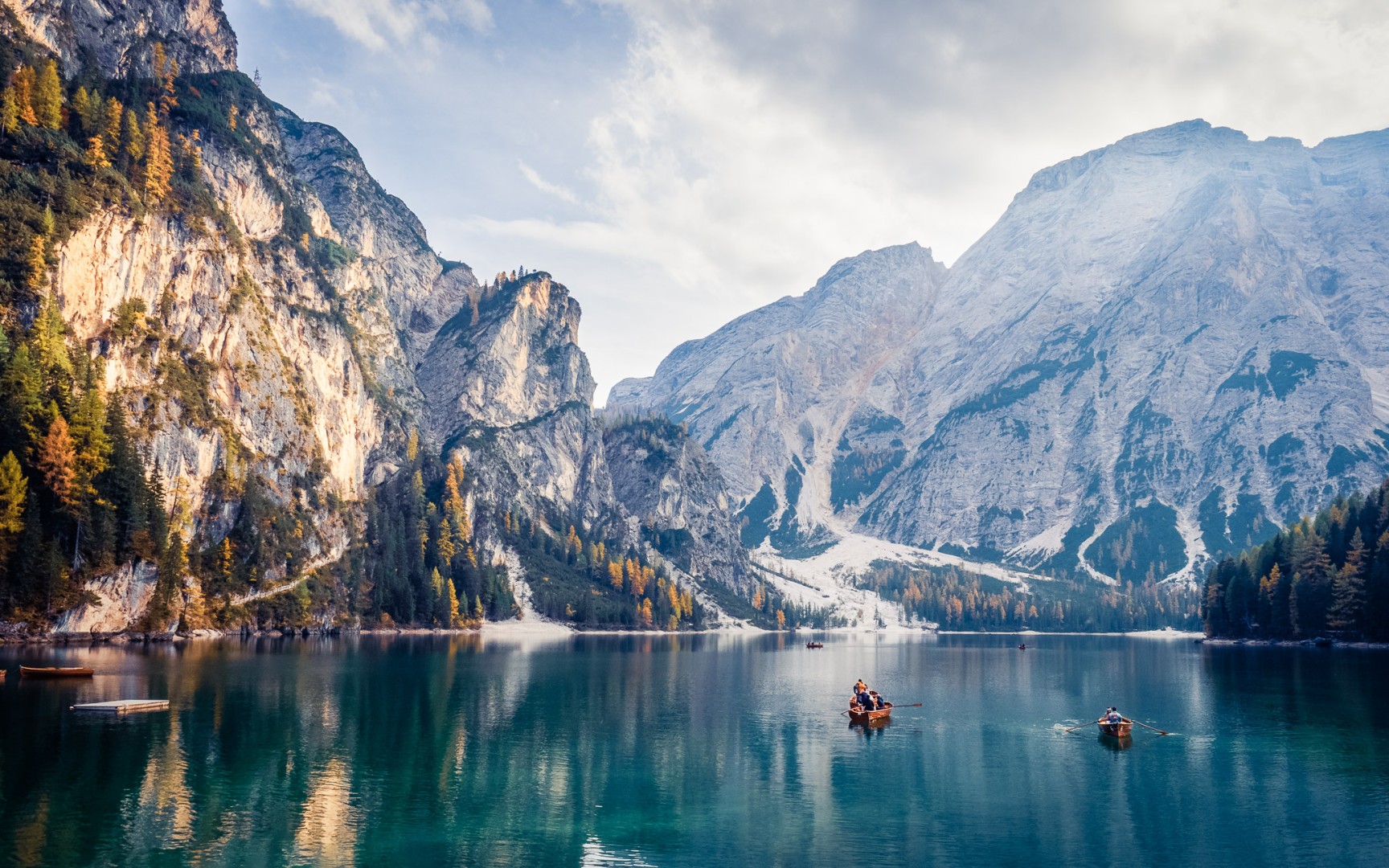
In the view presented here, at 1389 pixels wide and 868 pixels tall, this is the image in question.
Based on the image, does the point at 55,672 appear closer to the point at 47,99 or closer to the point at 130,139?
the point at 47,99

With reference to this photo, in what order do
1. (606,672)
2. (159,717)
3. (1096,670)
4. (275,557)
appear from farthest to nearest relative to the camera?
(275,557), (1096,670), (606,672), (159,717)

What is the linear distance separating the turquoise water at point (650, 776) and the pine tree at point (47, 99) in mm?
101990

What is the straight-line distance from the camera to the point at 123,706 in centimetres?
6819

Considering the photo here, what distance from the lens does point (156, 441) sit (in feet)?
534

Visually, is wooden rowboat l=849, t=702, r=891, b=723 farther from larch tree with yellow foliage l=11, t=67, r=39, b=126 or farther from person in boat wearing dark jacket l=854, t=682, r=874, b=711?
larch tree with yellow foliage l=11, t=67, r=39, b=126

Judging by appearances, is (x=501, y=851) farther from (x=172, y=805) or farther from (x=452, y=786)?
(x=172, y=805)

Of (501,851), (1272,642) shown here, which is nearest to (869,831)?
(501,851)

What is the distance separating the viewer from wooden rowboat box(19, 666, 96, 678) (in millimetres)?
83625

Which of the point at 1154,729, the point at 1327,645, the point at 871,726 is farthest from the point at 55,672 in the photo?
the point at 1327,645

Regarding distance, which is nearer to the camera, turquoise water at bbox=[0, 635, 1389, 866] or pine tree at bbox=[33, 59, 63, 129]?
turquoise water at bbox=[0, 635, 1389, 866]

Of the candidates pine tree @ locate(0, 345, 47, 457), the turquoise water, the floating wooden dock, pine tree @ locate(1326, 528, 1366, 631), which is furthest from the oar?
pine tree @ locate(0, 345, 47, 457)

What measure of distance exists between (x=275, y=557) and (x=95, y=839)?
161 meters

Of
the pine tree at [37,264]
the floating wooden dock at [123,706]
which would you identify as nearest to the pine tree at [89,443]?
the pine tree at [37,264]

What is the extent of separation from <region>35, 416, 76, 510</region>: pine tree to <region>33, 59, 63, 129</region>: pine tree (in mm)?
70762
